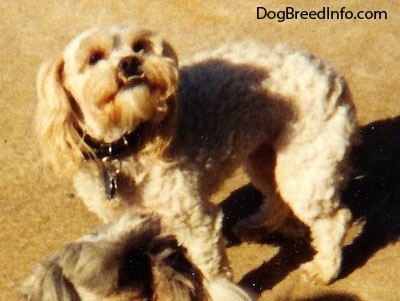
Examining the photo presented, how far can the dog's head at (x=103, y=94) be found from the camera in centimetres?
314

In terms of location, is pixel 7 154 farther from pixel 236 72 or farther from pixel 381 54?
pixel 381 54

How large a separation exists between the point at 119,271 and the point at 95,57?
4.10 ft

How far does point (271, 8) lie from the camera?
6621 mm

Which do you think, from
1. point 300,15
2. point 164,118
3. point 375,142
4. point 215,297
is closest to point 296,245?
point 375,142

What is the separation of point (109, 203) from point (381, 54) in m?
3.31

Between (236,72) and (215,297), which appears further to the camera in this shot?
(236,72)

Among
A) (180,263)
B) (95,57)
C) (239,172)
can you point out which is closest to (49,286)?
(180,263)

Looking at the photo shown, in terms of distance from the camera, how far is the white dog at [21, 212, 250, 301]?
2.34 metres

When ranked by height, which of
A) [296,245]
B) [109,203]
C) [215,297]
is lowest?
[296,245]

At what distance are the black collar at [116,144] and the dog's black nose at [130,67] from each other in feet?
0.83

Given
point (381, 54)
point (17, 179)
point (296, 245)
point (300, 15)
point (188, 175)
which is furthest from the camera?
point (300, 15)

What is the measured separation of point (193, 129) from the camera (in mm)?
3508

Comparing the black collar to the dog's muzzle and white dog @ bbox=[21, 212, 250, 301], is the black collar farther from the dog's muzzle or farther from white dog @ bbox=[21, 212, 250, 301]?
white dog @ bbox=[21, 212, 250, 301]

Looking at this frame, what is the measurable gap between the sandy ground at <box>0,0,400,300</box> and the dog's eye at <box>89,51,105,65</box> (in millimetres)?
1495
